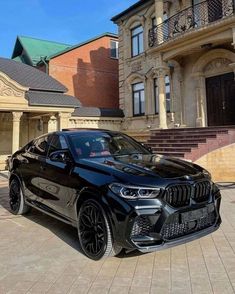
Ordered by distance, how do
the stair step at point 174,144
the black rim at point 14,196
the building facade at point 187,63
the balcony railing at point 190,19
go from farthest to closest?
the balcony railing at point 190,19 → the building facade at point 187,63 → the stair step at point 174,144 → the black rim at point 14,196

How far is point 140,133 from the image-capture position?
17891 mm

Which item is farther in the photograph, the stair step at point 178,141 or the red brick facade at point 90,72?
the red brick facade at point 90,72

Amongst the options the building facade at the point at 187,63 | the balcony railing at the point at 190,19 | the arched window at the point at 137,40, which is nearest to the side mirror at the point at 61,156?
the building facade at the point at 187,63

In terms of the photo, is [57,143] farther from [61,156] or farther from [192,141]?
[192,141]

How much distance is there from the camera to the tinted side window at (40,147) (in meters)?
5.84

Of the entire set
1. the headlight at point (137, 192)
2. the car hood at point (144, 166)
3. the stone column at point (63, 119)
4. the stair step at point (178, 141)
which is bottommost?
the headlight at point (137, 192)

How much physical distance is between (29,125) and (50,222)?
12.4 m

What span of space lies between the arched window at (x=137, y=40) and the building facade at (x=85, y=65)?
179 inches

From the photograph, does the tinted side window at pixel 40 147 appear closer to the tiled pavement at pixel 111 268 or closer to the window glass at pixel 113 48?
the tiled pavement at pixel 111 268

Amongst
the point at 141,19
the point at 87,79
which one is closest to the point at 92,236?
the point at 141,19

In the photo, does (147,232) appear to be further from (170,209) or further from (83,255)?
(83,255)

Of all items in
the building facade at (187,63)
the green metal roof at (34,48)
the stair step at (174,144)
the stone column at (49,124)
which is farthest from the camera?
the green metal roof at (34,48)

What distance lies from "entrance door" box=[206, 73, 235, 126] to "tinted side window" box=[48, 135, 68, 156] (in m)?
10.6

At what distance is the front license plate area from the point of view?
12.8 feet
